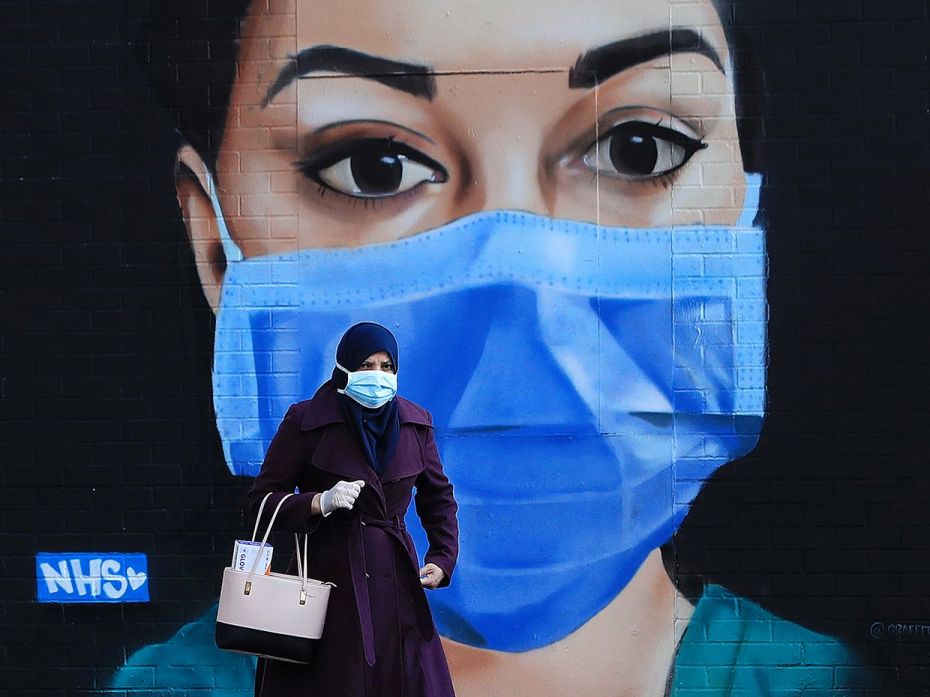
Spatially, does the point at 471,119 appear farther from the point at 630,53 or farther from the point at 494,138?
the point at 630,53

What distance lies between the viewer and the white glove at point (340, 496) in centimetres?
390

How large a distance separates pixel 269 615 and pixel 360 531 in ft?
1.33

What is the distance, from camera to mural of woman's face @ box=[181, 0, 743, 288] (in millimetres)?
5629

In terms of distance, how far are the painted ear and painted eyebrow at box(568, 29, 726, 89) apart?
67.6 inches

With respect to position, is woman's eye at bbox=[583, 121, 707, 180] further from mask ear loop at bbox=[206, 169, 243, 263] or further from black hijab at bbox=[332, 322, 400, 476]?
black hijab at bbox=[332, 322, 400, 476]

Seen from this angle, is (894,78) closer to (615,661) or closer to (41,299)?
(615,661)

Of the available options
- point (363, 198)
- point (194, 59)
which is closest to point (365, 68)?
point (363, 198)

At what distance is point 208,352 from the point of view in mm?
5742

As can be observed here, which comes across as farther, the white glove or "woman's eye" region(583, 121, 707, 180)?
"woman's eye" region(583, 121, 707, 180)

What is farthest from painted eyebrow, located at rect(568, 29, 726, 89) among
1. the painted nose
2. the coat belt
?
the coat belt

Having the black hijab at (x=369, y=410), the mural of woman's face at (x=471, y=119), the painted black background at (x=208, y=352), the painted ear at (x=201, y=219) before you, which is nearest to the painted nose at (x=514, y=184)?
the mural of woman's face at (x=471, y=119)

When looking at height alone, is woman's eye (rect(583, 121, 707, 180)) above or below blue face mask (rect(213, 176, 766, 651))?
above

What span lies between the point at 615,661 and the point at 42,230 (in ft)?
10.7

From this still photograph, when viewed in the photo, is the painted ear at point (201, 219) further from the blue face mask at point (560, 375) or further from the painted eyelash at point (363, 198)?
the painted eyelash at point (363, 198)
